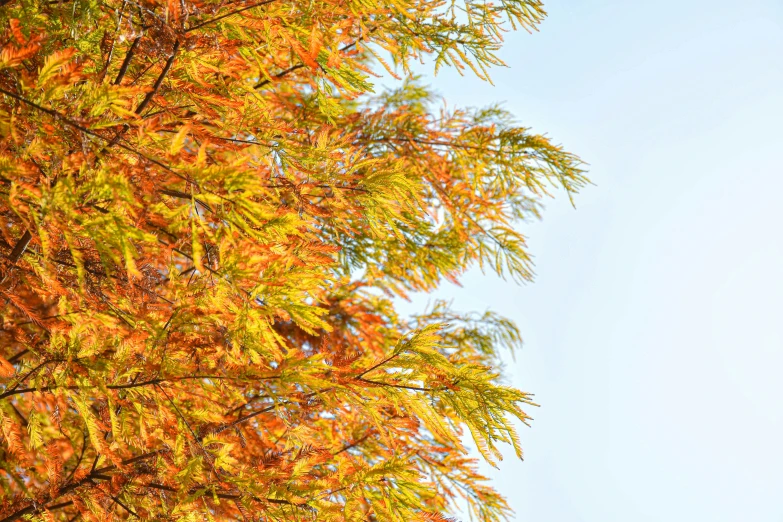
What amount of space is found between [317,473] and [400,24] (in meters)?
2.55

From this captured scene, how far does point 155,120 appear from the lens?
1868 millimetres

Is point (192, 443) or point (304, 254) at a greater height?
point (304, 254)

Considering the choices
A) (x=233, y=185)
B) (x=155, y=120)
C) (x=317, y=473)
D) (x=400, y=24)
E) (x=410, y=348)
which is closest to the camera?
(x=233, y=185)

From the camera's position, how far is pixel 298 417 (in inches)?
97.2

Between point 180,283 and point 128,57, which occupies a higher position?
point 128,57

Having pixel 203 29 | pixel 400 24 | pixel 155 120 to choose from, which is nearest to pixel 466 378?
pixel 155 120

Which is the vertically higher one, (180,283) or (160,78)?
(160,78)

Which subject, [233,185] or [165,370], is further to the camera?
[165,370]

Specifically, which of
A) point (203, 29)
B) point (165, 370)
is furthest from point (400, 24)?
point (165, 370)

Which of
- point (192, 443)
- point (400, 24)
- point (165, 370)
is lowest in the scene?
point (192, 443)

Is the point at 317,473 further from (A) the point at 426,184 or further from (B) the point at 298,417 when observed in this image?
(A) the point at 426,184

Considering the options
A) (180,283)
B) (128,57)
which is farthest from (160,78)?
(180,283)

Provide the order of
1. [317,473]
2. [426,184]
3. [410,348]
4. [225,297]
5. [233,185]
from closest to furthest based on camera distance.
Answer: [233,185]
[225,297]
[410,348]
[317,473]
[426,184]

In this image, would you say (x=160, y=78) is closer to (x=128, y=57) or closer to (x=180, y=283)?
(x=128, y=57)
